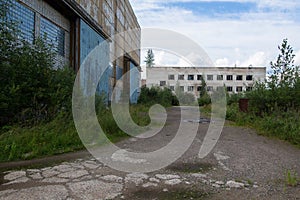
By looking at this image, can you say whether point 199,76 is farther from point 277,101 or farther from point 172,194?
point 172,194

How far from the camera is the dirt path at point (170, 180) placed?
283 centimetres

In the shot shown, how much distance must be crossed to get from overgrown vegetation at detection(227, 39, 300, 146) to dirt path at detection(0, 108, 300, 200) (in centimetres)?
304

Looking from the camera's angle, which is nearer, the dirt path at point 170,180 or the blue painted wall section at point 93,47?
the dirt path at point 170,180

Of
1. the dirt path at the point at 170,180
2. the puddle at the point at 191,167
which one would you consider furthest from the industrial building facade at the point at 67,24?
the puddle at the point at 191,167

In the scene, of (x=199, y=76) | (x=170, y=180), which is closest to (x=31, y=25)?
(x=170, y=180)

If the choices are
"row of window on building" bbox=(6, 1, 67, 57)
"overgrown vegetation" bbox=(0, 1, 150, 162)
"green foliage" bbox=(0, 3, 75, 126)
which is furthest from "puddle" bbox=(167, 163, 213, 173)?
"row of window on building" bbox=(6, 1, 67, 57)

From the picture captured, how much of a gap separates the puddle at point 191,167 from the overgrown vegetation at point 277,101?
3861 mm

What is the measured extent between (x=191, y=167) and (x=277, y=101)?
253 inches

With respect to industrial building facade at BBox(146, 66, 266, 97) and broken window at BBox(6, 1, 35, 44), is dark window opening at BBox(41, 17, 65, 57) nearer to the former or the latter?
broken window at BBox(6, 1, 35, 44)

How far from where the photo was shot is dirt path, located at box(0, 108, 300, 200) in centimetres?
283

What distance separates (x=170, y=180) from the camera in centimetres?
329

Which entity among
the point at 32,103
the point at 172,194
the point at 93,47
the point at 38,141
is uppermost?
→ the point at 93,47

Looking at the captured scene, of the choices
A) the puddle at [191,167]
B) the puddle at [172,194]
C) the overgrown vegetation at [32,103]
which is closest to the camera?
the puddle at [172,194]

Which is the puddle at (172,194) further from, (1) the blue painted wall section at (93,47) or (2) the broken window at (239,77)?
(2) the broken window at (239,77)
